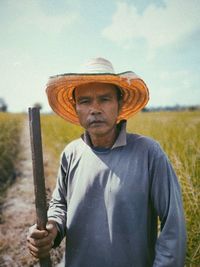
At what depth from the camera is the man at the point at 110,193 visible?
128cm

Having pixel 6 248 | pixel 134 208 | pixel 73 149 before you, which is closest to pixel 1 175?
pixel 6 248

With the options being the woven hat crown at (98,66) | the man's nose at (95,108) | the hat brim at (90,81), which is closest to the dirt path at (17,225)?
the hat brim at (90,81)

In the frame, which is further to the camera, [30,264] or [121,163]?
[30,264]

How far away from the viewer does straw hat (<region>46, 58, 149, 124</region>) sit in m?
1.43

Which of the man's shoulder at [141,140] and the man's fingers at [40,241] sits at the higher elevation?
the man's shoulder at [141,140]

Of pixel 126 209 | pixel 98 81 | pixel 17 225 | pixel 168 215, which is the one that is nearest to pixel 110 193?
pixel 126 209

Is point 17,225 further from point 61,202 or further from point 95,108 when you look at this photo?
point 95,108

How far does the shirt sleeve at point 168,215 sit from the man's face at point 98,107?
325 mm

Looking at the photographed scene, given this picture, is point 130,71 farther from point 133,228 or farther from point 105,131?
point 133,228

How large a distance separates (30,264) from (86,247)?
175cm

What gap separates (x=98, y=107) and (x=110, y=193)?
44cm

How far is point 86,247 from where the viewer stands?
142 cm

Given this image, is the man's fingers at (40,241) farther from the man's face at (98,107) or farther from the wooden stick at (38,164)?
the man's face at (98,107)

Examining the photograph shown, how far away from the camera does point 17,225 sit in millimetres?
3660
